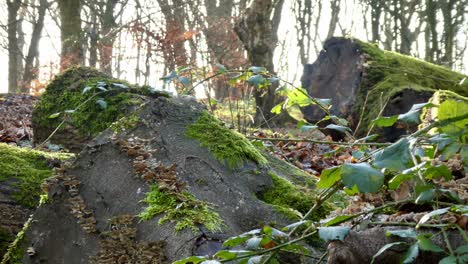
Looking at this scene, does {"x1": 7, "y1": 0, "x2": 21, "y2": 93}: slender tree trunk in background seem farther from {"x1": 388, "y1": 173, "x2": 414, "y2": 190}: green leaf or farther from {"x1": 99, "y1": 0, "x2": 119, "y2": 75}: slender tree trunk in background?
{"x1": 388, "y1": 173, "x2": 414, "y2": 190}: green leaf

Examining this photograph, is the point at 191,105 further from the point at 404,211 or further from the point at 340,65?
the point at 340,65

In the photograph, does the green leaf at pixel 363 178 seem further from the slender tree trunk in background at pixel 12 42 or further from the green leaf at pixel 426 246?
the slender tree trunk in background at pixel 12 42

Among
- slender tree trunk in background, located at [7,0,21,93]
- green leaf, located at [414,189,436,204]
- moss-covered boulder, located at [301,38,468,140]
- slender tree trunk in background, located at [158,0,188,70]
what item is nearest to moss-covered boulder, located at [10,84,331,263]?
green leaf, located at [414,189,436,204]

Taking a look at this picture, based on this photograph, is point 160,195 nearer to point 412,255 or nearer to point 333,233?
point 333,233

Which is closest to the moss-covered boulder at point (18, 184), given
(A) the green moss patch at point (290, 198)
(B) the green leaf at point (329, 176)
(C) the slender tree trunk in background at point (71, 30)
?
(A) the green moss patch at point (290, 198)

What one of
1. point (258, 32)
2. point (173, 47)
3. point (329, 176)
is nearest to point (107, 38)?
point (173, 47)

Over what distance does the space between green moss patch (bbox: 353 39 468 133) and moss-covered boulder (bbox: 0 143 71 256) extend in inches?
179

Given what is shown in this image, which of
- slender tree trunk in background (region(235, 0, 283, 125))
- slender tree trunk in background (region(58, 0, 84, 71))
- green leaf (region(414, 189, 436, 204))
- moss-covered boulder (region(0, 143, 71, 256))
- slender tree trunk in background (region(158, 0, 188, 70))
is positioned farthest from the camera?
slender tree trunk in background (region(158, 0, 188, 70))

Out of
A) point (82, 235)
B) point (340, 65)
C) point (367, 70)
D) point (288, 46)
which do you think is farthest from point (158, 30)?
point (82, 235)

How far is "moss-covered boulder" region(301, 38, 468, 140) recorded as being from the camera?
260 inches

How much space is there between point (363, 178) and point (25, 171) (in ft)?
7.71

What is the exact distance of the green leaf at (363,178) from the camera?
1.21 m

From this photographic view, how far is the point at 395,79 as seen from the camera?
6992 millimetres

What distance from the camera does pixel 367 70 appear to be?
739 cm
